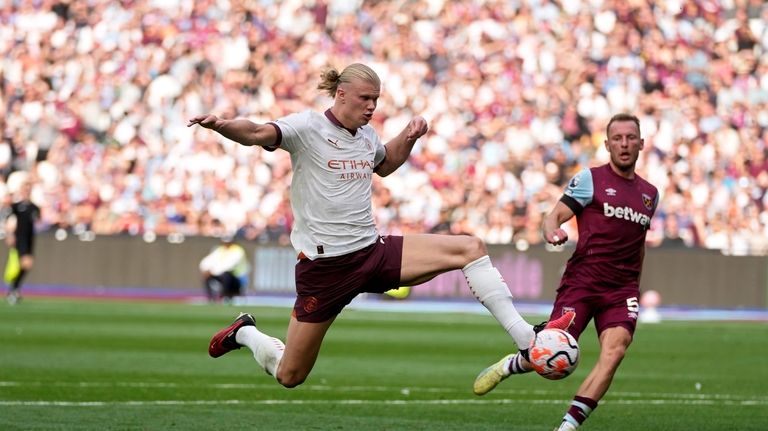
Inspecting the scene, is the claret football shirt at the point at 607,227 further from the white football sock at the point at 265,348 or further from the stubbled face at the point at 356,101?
the white football sock at the point at 265,348

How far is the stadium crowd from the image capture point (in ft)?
108

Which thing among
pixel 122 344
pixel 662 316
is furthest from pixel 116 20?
pixel 122 344

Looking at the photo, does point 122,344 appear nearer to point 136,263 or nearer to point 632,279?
point 632,279

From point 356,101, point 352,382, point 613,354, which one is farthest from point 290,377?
point 352,382

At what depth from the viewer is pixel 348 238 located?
9.62m

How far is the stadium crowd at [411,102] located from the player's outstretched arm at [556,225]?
21901 mm

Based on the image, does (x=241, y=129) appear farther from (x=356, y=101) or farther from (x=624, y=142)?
(x=624, y=142)

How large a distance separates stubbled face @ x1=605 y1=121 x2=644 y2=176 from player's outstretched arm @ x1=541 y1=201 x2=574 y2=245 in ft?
1.67

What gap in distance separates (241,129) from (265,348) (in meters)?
2.06

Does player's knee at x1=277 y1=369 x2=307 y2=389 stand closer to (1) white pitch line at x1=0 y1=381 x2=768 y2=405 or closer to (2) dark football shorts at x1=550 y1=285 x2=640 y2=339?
(2) dark football shorts at x1=550 y1=285 x2=640 y2=339

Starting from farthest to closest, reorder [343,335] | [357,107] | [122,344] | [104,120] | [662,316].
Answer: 1. [104,120]
2. [662,316]
3. [343,335]
4. [122,344]
5. [357,107]

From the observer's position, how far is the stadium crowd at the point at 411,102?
32.9 metres

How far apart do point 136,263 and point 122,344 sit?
43.2 feet

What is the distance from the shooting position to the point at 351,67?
9531 millimetres
